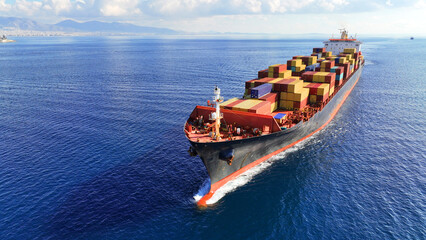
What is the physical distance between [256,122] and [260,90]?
9.15m

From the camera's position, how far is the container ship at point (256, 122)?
97.8 feet

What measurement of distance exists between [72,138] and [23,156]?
7.86 meters

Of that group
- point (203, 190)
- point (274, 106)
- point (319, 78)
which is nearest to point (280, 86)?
point (274, 106)

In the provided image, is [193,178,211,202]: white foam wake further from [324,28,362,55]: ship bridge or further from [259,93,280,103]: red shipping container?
[324,28,362,55]: ship bridge

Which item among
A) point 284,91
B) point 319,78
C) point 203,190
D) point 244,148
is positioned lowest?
point 203,190

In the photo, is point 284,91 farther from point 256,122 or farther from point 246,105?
point 256,122

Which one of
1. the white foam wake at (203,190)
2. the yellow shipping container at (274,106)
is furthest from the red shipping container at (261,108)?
the white foam wake at (203,190)

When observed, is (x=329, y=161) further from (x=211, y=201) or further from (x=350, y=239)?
(x=211, y=201)

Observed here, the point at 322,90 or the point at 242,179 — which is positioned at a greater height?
the point at 322,90

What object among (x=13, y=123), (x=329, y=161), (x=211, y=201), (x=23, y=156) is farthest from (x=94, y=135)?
(x=329, y=161)

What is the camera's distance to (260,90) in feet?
135

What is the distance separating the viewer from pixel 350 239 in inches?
950

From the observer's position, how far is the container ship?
29.8 metres

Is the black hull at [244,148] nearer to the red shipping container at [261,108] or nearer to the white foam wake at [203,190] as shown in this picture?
the white foam wake at [203,190]
